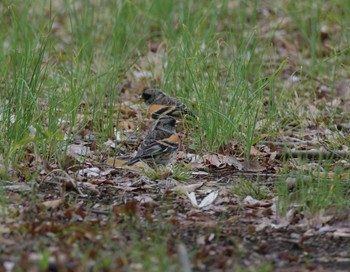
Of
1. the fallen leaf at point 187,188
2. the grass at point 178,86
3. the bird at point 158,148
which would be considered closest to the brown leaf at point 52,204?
the grass at point 178,86

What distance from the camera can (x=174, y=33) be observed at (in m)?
9.62

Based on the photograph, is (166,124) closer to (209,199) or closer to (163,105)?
(163,105)

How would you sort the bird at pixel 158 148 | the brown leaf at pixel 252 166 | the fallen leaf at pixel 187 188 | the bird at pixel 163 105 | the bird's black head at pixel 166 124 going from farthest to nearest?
the bird at pixel 163 105 < the bird's black head at pixel 166 124 < the brown leaf at pixel 252 166 < the bird at pixel 158 148 < the fallen leaf at pixel 187 188

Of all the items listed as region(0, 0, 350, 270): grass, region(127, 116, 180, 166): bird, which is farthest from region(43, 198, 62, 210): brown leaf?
region(127, 116, 180, 166): bird

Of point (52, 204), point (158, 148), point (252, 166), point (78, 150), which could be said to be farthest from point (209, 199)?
point (78, 150)

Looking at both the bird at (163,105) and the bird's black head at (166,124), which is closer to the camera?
the bird's black head at (166,124)

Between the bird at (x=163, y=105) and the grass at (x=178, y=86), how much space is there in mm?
102

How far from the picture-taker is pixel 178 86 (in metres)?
8.82

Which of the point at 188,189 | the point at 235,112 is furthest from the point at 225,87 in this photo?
the point at 188,189

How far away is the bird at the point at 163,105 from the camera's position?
7.91m

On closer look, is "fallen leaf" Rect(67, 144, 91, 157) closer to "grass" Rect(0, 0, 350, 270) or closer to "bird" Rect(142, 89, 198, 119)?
"grass" Rect(0, 0, 350, 270)

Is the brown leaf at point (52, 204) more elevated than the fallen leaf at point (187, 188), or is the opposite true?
the brown leaf at point (52, 204)

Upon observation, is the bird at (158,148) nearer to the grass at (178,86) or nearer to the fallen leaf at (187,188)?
the grass at (178,86)

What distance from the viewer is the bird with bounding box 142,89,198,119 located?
7.91 m
